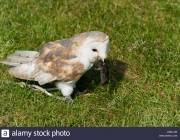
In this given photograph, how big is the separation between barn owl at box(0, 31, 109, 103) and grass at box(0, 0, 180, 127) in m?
0.33

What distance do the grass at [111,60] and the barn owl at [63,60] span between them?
0.33 meters

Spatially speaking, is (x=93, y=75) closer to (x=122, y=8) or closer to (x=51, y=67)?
(x=51, y=67)

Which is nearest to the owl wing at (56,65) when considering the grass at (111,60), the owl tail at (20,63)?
the owl tail at (20,63)

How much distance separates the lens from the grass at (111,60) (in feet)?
16.9

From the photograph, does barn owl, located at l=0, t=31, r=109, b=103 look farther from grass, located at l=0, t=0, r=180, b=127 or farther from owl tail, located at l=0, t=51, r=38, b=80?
grass, located at l=0, t=0, r=180, b=127

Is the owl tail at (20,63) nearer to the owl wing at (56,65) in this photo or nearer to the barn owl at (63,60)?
the barn owl at (63,60)

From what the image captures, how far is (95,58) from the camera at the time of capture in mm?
4758

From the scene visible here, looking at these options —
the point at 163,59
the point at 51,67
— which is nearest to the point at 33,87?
the point at 51,67

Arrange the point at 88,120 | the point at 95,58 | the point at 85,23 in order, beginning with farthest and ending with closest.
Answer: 1. the point at 85,23
2. the point at 88,120
3. the point at 95,58

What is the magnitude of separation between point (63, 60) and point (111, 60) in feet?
4.38

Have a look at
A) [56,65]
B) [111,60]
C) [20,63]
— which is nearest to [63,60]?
[56,65]

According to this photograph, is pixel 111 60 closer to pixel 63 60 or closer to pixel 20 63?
pixel 63 60

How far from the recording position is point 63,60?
4953mm

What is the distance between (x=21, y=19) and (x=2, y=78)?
156 centimetres
